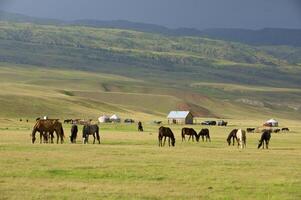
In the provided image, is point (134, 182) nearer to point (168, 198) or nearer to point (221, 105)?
point (168, 198)

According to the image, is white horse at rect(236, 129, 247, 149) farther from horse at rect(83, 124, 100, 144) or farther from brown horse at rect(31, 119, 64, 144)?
brown horse at rect(31, 119, 64, 144)

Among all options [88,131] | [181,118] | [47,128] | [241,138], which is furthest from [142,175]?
[181,118]

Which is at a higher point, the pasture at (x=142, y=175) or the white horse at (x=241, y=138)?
the white horse at (x=241, y=138)

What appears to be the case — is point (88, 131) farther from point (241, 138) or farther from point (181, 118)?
point (181, 118)

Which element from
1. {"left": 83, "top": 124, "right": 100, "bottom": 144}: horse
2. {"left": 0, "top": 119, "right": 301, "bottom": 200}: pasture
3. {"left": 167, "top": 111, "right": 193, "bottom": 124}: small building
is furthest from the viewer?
{"left": 167, "top": 111, "right": 193, "bottom": 124}: small building

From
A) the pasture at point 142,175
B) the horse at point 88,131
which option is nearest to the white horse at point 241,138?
the pasture at point 142,175

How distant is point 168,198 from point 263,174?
7.09 meters

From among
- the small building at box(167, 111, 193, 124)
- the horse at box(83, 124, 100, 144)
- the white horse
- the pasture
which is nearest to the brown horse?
the horse at box(83, 124, 100, 144)

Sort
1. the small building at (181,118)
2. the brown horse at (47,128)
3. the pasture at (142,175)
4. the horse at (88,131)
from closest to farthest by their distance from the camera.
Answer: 1. the pasture at (142,175)
2. the brown horse at (47,128)
3. the horse at (88,131)
4. the small building at (181,118)

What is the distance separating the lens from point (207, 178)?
24062 millimetres

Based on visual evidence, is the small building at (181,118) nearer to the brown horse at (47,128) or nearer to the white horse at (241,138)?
the white horse at (241,138)

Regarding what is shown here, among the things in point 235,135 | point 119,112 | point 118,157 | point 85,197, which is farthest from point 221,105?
point 85,197

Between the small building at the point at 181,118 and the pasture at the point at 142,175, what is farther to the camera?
the small building at the point at 181,118

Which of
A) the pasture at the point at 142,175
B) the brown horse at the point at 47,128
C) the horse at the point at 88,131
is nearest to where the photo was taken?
the pasture at the point at 142,175
